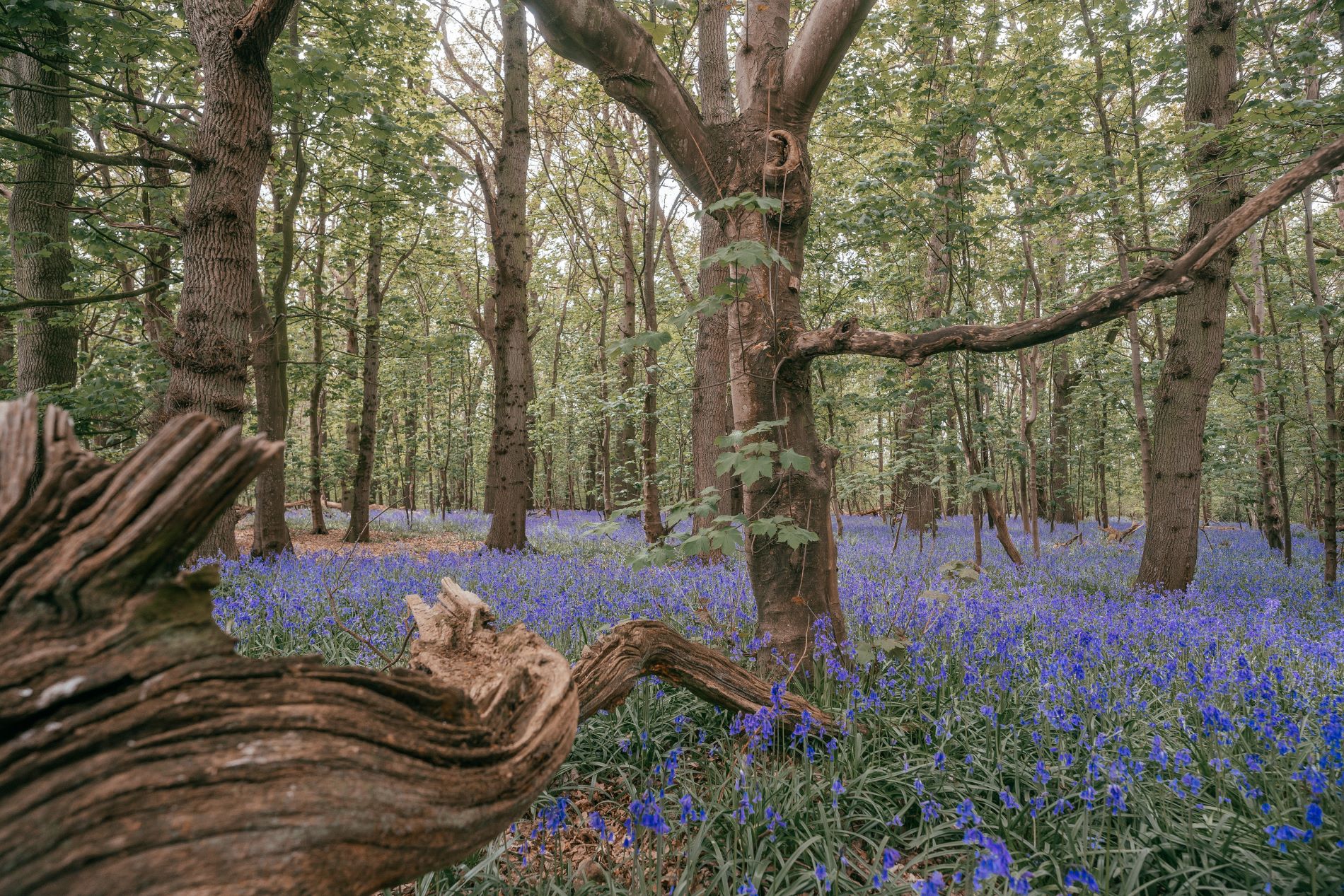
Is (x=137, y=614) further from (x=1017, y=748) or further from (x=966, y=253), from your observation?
(x=966, y=253)

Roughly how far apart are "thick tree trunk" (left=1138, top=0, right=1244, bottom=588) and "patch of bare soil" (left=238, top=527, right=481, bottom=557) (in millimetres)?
10167

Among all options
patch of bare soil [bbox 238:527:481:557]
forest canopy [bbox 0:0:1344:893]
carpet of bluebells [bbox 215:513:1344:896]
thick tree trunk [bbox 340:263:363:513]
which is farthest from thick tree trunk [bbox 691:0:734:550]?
thick tree trunk [bbox 340:263:363:513]

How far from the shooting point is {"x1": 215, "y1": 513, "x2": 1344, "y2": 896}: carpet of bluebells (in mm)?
2262

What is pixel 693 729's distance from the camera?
340cm

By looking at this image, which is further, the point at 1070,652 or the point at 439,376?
the point at 439,376

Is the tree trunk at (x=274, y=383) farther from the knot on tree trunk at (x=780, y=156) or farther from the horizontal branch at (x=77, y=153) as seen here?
the knot on tree trunk at (x=780, y=156)

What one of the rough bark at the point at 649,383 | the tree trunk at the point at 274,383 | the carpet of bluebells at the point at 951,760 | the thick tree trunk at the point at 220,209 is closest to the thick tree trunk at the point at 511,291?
the rough bark at the point at 649,383

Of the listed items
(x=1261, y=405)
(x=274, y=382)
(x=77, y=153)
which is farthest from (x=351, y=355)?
(x=1261, y=405)

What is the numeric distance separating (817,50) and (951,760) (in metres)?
3.91

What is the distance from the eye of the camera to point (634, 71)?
3.17m

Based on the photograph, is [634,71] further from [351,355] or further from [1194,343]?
[351,355]

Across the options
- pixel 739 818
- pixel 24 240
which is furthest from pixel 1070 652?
pixel 24 240

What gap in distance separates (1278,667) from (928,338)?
364 centimetres

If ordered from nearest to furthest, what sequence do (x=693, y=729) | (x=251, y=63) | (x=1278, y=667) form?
(x=693, y=729) < (x=1278, y=667) < (x=251, y=63)
